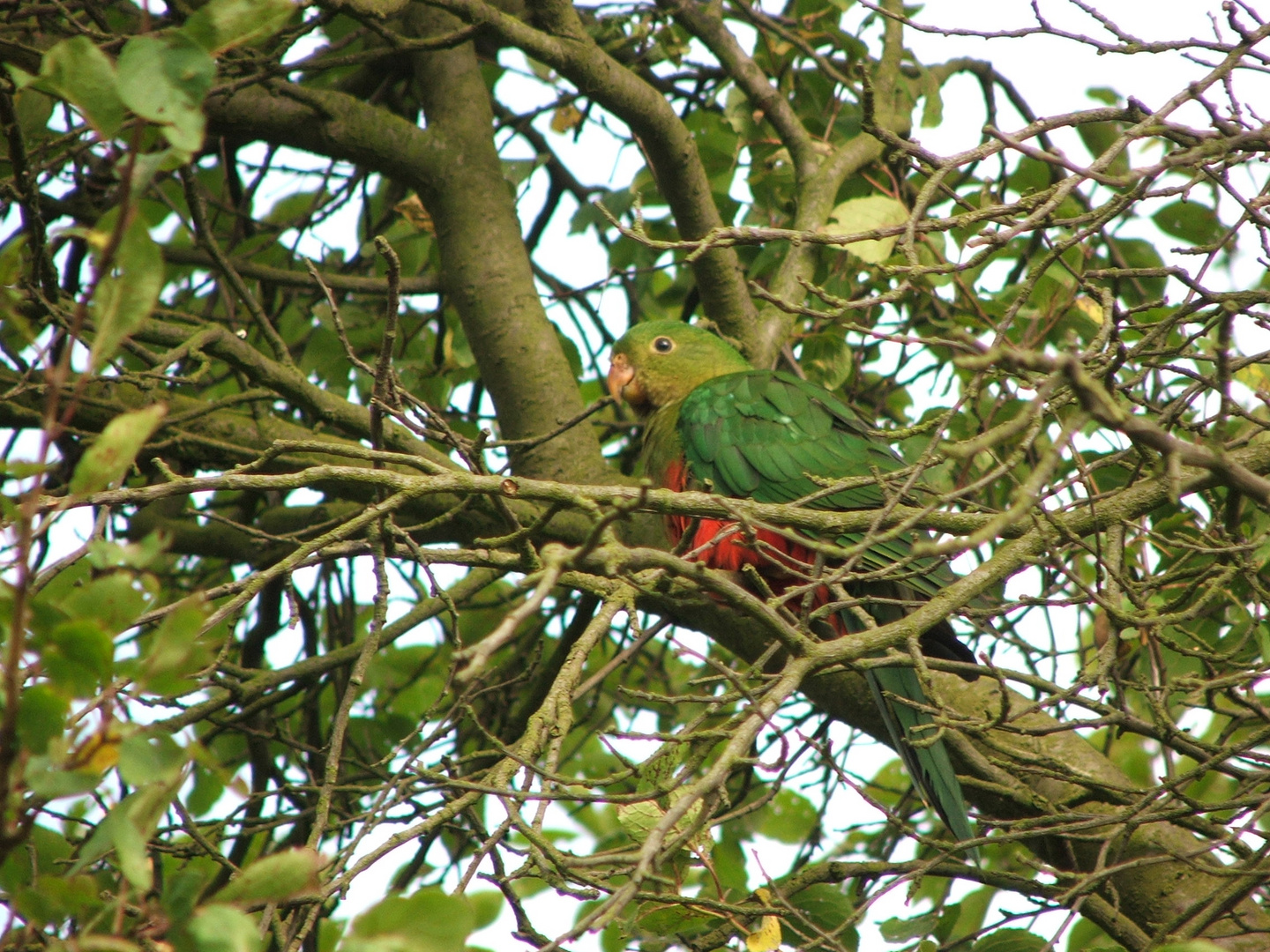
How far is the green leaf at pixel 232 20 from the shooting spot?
126 centimetres

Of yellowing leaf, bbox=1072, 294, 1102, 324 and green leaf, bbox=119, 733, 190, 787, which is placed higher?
yellowing leaf, bbox=1072, 294, 1102, 324

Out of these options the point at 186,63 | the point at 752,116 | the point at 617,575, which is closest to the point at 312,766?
the point at 617,575

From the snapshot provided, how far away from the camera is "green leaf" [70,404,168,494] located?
44.6 inches

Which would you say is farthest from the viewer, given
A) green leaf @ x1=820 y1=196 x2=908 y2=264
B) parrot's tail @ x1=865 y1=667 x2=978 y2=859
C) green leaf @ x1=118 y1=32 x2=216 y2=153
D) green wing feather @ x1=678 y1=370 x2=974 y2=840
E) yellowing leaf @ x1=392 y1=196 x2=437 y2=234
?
yellowing leaf @ x1=392 y1=196 x2=437 y2=234

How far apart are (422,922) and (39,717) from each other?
1.49 feet

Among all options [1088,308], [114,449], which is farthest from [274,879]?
[1088,308]

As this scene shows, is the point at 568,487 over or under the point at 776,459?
under

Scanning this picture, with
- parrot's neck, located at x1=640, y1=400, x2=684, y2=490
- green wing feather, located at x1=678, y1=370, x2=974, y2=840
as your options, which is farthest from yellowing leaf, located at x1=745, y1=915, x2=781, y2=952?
parrot's neck, located at x1=640, y1=400, x2=684, y2=490

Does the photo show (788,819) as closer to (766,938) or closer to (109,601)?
(766,938)

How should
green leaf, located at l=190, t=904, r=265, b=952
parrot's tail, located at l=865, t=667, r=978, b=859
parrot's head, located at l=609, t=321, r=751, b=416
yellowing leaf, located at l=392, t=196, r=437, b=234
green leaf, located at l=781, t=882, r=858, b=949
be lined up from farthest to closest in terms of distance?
parrot's head, located at l=609, t=321, r=751, b=416 → yellowing leaf, located at l=392, t=196, r=437, b=234 → parrot's tail, located at l=865, t=667, r=978, b=859 → green leaf, located at l=781, t=882, r=858, b=949 → green leaf, located at l=190, t=904, r=265, b=952

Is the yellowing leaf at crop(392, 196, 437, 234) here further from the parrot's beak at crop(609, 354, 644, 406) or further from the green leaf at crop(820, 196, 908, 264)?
the green leaf at crop(820, 196, 908, 264)

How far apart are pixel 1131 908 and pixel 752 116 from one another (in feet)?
9.23

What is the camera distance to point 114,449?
3.75 ft

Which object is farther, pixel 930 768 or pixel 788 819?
pixel 788 819
